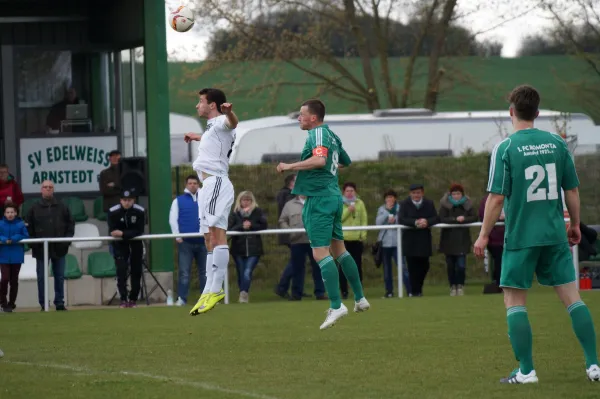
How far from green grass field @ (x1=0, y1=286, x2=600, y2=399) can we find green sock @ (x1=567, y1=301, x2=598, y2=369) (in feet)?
0.68

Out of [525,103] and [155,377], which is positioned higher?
[525,103]

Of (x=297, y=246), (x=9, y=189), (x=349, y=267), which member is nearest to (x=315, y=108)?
(x=349, y=267)

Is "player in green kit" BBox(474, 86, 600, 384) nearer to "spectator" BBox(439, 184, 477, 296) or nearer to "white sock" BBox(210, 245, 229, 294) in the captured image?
"white sock" BBox(210, 245, 229, 294)

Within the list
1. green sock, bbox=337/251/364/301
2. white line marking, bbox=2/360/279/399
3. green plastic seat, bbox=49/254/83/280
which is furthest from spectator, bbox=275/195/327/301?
white line marking, bbox=2/360/279/399

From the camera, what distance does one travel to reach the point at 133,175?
63.8 ft

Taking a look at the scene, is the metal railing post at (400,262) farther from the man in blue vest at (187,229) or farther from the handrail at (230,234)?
the man in blue vest at (187,229)

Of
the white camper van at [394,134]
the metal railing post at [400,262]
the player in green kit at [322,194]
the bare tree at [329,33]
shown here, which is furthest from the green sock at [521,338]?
the bare tree at [329,33]

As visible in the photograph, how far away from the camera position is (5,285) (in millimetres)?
18469

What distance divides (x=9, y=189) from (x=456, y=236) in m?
7.23

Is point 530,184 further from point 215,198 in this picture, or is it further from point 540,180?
point 215,198

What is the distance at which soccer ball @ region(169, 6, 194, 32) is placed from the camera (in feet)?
45.6

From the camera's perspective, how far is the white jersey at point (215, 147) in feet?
39.1

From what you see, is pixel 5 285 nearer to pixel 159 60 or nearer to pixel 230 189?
pixel 159 60

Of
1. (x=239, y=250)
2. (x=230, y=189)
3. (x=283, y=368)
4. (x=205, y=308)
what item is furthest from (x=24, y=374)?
(x=239, y=250)
